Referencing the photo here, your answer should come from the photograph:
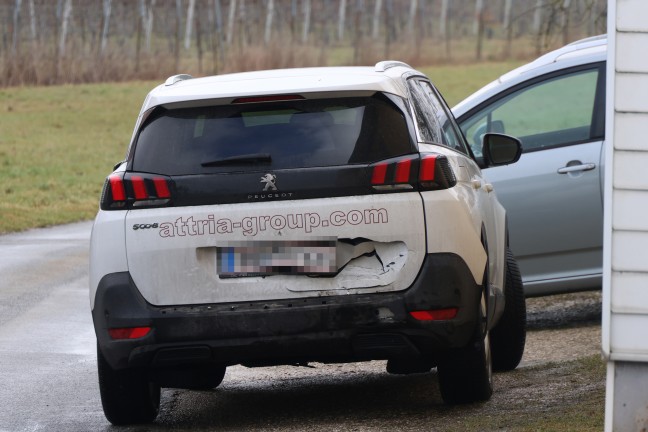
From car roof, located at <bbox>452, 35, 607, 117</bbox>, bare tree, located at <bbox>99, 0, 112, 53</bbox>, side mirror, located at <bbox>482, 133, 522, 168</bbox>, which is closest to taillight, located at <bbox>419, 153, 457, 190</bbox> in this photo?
side mirror, located at <bbox>482, 133, 522, 168</bbox>

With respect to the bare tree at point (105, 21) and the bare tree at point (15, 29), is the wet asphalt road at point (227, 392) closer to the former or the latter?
the bare tree at point (15, 29)

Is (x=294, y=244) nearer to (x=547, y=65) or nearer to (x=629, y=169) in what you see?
(x=629, y=169)

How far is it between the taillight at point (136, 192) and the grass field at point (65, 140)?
40.0ft

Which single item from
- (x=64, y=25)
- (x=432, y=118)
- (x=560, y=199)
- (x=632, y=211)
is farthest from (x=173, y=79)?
(x=64, y=25)

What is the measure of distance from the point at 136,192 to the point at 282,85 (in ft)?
2.68

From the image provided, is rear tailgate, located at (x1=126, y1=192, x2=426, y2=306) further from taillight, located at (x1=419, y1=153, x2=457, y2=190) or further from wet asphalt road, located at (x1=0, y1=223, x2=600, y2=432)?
wet asphalt road, located at (x1=0, y1=223, x2=600, y2=432)

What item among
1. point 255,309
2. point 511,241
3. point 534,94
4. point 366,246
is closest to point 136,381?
point 255,309

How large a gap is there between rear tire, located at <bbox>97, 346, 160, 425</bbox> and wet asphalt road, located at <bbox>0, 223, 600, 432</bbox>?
0.08 metres

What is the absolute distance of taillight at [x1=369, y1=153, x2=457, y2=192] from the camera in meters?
6.30

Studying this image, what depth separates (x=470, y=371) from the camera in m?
6.84

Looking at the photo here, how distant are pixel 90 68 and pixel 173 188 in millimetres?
33353

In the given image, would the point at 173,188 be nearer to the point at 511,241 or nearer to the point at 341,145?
the point at 341,145

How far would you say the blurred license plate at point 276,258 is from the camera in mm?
6250

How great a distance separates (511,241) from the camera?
976 cm
